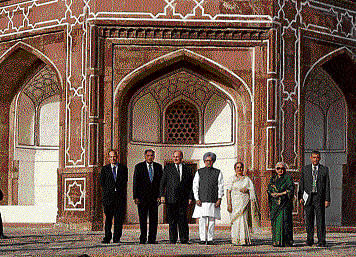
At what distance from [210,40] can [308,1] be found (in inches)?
93.1

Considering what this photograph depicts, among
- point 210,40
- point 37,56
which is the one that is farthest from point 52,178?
point 210,40

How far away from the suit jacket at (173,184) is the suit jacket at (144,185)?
0.13 metres

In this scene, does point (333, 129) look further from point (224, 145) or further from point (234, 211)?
point (234, 211)

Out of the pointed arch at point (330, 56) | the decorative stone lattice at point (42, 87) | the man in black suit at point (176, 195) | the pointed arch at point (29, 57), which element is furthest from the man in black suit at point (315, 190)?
the decorative stone lattice at point (42, 87)

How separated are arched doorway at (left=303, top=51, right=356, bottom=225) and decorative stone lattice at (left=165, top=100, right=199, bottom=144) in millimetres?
2762

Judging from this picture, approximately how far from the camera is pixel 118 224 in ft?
39.9

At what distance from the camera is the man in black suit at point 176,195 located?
40.4 feet

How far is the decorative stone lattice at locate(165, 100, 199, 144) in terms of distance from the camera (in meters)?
18.8

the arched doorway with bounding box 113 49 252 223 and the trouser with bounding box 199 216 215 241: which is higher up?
the arched doorway with bounding box 113 49 252 223

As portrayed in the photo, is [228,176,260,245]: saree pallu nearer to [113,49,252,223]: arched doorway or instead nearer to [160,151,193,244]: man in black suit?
[160,151,193,244]: man in black suit

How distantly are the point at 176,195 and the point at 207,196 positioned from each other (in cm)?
50

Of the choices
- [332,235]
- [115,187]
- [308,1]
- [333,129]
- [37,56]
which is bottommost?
[332,235]

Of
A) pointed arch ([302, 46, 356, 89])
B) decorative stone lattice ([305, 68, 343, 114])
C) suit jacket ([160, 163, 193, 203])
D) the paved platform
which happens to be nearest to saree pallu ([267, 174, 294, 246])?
the paved platform

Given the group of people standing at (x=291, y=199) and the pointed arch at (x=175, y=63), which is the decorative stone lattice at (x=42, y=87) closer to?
the pointed arch at (x=175, y=63)
